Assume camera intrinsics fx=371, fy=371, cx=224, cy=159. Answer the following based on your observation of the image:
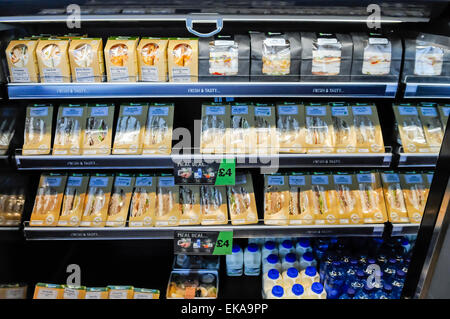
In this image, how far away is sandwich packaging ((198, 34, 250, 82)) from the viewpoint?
5.48 feet

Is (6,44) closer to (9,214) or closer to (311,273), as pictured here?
(9,214)

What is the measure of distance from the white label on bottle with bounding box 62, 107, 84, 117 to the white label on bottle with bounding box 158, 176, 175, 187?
534mm

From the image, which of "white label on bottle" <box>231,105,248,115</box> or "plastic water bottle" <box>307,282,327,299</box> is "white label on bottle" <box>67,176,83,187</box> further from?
"plastic water bottle" <box>307,282,327,299</box>

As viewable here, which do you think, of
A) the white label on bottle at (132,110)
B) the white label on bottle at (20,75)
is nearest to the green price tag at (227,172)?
the white label on bottle at (132,110)

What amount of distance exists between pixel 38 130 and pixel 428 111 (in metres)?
1.96

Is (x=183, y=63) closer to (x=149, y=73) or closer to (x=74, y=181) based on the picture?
(x=149, y=73)

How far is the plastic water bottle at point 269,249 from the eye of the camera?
2.16 metres

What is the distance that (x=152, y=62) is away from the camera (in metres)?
1.67

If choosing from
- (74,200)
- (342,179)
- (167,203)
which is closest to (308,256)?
(342,179)

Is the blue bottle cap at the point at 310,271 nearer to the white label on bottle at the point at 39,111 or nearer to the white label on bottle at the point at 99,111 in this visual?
the white label on bottle at the point at 99,111

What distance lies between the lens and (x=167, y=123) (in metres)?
1.88

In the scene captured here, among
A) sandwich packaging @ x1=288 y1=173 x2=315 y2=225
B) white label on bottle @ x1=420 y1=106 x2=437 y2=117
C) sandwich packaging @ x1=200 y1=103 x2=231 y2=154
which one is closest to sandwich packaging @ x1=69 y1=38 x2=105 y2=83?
sandwich packaging @ x1=200 y1=103 x2=231 y2=154

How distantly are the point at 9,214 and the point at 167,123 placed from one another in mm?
903

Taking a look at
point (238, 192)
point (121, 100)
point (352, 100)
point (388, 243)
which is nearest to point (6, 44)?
point (121, 100)
